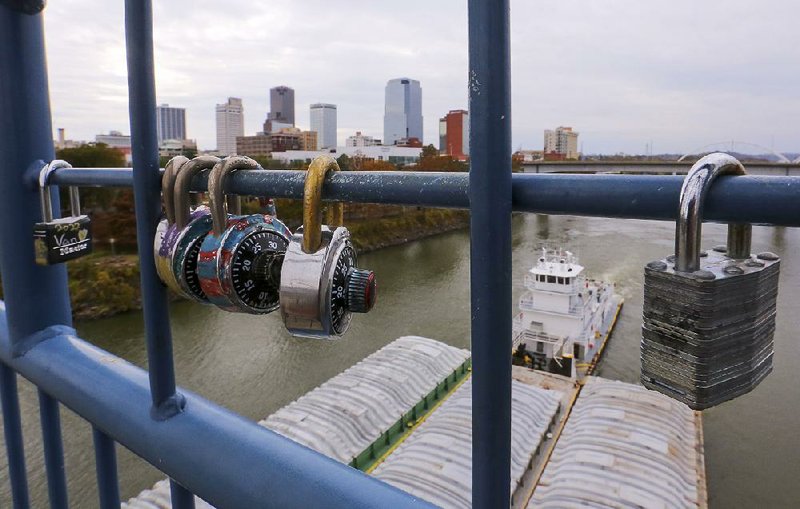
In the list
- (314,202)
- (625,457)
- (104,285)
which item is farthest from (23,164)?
(104,285)

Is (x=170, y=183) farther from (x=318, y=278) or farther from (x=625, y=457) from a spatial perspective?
(x=625, y=457)

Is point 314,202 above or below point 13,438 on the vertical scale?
above

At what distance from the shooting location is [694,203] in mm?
310

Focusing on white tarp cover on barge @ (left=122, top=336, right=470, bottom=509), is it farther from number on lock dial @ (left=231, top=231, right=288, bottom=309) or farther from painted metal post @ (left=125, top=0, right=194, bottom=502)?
number on lock dial @ (left=231, top=231, right=288, bottom=309)

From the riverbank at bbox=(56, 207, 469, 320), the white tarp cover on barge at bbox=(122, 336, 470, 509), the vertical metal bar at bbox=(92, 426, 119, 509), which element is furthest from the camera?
the riverbank at bbox=(56, 207, 469, 320)

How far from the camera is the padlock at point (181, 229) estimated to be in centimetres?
56

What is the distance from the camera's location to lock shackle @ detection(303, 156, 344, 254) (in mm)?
453

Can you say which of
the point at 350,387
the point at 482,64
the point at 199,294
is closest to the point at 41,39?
the point at 199,294

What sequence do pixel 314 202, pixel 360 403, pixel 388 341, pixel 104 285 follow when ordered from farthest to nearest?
1. pixel 104 285
2. pixel 388 341
3. pixel 360 403
4. pixel 314 202

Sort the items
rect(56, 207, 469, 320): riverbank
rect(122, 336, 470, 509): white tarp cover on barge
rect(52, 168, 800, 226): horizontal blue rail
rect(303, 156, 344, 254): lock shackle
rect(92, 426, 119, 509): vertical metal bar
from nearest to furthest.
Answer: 1. rect(52, 168, 800, 226): horizontal blue rail
2. rect(303, 156, 344, 254): lock shackle
3. rect(92, 426, 119, 509): vertical metal bar
4. rect(122, 336, 470, 509): white tarp cover on barge
5. rect(56, 207, 469, 320): riverbank

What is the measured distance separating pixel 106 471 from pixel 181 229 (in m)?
0.40

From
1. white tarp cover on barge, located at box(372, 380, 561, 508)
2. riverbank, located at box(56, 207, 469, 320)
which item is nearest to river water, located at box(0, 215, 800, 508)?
riverbank, located at box(56, 207, 469, 320)

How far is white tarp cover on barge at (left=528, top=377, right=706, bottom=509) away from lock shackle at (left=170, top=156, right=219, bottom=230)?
13.4 ft

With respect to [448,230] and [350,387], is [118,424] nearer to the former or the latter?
[350,387]
